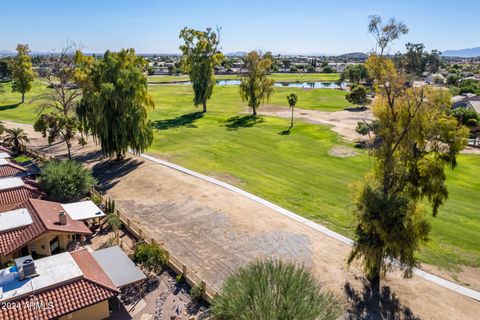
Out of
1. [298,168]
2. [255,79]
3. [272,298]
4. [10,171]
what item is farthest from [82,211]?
[255,79]

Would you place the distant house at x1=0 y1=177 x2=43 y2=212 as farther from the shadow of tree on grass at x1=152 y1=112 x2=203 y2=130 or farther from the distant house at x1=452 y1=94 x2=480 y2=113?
the distant house at x1=452 y1=94 x2=480 y2=113

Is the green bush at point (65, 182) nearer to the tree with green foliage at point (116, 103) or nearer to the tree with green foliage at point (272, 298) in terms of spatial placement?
the tree with green foliage at point (116, 103)

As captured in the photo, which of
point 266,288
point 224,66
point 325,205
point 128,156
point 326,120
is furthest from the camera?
point 224,66

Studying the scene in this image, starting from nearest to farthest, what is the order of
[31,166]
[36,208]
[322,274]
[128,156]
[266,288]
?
[266,288] → [322,274] → [36,208] → [31,166] → [128,156]

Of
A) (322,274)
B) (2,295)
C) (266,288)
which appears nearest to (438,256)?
(322,274)

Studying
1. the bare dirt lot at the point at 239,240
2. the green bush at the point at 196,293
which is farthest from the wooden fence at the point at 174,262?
the bare dirt lot at the point at 239,240

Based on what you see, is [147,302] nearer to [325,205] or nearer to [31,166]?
[325,205]
